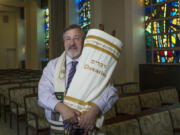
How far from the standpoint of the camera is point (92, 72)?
1502 millimetres

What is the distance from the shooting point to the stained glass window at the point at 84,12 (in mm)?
12516

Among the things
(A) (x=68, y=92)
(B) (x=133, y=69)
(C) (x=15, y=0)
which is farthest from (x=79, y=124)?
(C) (x=15, y=0)

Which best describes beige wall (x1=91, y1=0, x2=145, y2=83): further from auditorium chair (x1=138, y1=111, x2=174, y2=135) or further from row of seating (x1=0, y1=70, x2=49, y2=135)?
auditorium chair (x1=138, y1=111, x2=174, y2=135)

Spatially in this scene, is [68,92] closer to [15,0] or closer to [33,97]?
[33,97]

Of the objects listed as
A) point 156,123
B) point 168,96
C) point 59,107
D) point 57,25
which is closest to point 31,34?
point 57,25

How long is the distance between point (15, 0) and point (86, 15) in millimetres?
10077

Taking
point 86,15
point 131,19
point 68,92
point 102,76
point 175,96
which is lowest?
point 175,96

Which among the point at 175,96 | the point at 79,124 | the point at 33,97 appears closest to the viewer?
the point at 79,124

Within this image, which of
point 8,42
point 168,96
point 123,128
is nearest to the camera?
point 123,128

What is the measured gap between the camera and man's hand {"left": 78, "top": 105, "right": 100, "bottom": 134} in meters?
1.44

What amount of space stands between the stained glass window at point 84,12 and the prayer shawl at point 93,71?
1108 cm

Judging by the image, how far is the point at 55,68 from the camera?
1695 mm

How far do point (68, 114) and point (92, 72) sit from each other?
0.32 meters

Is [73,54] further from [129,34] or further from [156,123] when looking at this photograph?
[129,34]
